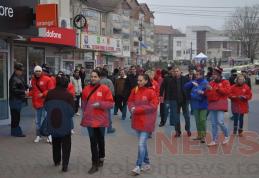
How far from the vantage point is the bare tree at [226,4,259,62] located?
84.2 metres

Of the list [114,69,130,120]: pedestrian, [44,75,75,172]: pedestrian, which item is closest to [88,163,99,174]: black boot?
[44,75,75,172]: pedestrian

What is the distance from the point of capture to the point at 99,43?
26.2m

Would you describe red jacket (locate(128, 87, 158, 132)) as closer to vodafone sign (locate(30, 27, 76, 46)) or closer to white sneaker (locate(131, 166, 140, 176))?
white sneaker (locate(131, 166, 140, 176))

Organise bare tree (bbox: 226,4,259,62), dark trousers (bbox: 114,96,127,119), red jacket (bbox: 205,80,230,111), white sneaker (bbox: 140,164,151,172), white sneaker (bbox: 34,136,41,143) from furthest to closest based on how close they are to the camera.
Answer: bare tree (bbox: 226,4,259,62)
dark trousers (bbox: 114,96,127,119)
white sneaker (bbox: 34,136,41,143)
red jacket (bbox: 205,80,230,111)
white sneaker (bbox: 140,164,151,172)

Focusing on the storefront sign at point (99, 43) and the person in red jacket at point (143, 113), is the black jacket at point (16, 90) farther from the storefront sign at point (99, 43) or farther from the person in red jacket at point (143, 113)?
the storefront sign at point (99, 43)

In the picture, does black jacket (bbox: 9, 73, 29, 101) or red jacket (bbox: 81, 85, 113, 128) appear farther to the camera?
black jacket (bbox: 9, 73, 29, 101)

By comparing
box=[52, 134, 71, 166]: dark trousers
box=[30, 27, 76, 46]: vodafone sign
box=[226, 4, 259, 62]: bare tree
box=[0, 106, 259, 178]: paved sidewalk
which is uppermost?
box=[226, 4, 259, 62]: bare tree

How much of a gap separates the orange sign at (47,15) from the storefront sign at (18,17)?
0.29 metres

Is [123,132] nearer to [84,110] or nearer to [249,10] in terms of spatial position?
[84,110]

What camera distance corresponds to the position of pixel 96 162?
25.2ft

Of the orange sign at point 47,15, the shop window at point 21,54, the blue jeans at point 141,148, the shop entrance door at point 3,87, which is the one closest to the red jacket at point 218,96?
the blue jeans at point 141,148

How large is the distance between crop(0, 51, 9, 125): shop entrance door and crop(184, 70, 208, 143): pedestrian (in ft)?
18.2

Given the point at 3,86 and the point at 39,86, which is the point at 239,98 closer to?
the point at 39,86

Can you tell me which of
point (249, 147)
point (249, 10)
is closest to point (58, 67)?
point (249, 147)
